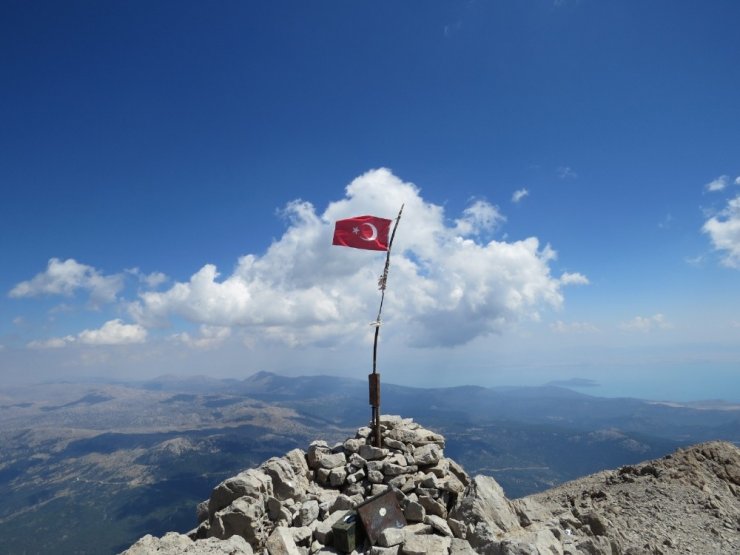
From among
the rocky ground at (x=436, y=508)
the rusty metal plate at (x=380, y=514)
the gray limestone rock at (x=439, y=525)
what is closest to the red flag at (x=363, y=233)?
the rocky ground at (x=436, y=508)

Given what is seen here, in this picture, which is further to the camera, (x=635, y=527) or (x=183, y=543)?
(x=635, y=527)

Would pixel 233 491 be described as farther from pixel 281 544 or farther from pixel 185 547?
pixel 185 547

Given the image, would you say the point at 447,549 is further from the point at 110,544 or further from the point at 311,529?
the point at 110,544

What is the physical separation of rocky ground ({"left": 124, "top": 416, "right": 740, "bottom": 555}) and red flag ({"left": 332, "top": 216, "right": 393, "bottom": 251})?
10144mm

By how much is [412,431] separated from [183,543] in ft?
39.6

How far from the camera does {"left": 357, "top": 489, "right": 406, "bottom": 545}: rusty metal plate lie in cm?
1415

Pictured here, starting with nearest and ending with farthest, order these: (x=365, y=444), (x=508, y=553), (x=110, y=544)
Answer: (x=508, y=553) < (x=365, y=444) < (x=110, y=544)

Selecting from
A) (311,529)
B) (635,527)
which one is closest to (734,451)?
(635,527)

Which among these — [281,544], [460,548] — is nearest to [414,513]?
[460,548]

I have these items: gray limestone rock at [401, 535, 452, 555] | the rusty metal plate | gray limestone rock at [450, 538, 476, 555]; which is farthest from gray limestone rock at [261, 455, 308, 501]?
gray limestone rock at [450, 538, 476, 555]

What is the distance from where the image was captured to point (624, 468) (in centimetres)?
2475

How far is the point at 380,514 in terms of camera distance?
1473 cm

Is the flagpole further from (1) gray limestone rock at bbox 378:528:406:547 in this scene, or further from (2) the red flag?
(1) gray limestone rock at bbox 378:528:406:547

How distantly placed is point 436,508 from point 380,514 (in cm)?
277
